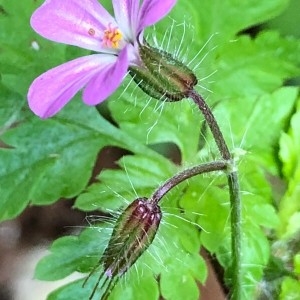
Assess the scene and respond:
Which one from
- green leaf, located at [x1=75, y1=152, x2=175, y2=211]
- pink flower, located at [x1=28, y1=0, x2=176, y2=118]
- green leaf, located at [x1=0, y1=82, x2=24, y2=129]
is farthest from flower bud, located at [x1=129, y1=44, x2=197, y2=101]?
green leaf, located at [x1=0, y1=82, x2=24, y2=129]

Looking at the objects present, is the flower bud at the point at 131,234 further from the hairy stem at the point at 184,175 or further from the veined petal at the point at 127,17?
the veined petal at the point at 127,17

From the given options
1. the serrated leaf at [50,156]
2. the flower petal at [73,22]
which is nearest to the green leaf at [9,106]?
the serrated leaf at [50,156]

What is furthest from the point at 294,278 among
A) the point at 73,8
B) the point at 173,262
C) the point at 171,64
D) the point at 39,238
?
the point at 39,238

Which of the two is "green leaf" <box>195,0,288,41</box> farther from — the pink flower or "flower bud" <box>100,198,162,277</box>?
"flower bud" <box>100,198,162,277</box>

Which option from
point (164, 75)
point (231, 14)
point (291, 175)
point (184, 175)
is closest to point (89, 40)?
point (164, 75)

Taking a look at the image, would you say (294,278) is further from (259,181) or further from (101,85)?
(101,85)

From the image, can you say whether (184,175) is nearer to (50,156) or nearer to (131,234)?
(131,234)

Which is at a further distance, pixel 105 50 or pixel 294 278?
pixel 294 278
